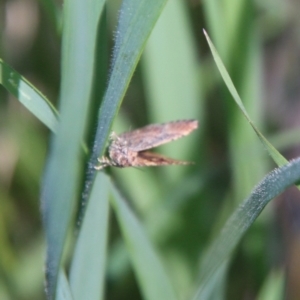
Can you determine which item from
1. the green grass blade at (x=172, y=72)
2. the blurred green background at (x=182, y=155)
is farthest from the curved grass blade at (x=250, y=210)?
the green grass blade at (x=172, y=72)

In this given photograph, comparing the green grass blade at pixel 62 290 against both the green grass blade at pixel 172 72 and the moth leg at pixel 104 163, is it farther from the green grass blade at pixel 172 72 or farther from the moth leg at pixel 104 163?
the green grass blade at pixel 172 72

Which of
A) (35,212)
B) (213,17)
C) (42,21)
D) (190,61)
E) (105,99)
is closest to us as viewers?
(105,99)

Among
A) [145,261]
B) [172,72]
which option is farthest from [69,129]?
[172,72]

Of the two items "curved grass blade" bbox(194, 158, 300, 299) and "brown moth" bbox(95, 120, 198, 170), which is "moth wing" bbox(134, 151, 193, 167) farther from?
"curved grass blade" bbox(194, 158, 300, 299)

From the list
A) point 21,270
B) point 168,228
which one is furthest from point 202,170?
point 21,270

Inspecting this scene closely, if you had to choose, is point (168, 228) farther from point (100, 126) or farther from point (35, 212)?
point (100, 126)

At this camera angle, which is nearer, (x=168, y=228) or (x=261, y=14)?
(x=168, y=228)

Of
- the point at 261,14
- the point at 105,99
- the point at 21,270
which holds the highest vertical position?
the point at 261,14

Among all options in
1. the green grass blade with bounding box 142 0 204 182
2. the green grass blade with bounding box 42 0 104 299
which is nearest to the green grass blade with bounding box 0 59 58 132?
the green grass blade with bounding box 42 0 104 299
